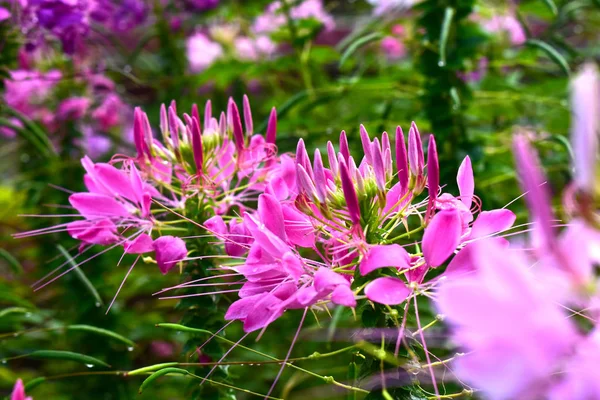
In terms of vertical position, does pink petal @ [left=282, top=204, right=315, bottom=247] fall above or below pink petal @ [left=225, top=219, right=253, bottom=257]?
above

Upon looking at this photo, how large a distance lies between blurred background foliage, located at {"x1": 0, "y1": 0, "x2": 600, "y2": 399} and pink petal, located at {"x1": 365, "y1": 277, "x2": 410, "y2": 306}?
26cm

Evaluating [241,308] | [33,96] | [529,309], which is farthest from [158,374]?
[33,96]

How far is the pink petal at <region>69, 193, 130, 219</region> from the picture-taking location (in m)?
0.57

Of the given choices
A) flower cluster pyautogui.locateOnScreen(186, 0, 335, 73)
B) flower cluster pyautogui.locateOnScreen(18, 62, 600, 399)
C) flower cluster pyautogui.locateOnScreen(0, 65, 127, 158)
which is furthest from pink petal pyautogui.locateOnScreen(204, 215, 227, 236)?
flower cluster pyautogui.locateOnScreen(186, 0, 335, 73)

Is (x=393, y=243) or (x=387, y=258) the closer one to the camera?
(x=387, y=258)

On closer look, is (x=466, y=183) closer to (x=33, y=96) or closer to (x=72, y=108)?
(x=72, y=108)

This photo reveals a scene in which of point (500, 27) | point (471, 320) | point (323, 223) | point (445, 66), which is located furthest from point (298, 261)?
point (500, 27)

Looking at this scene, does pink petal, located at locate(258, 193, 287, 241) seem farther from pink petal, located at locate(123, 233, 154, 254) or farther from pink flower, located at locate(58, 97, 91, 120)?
pink flower, located at locate(58, 97, 91, 120)

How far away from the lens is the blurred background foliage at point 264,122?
89 cm

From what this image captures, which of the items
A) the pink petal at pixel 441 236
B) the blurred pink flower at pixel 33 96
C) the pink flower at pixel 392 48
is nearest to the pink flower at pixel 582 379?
the pink petal at pixel 441 236

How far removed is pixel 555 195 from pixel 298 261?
984 millimetres

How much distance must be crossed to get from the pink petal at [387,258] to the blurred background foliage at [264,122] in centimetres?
25

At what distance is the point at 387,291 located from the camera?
404 millimetres

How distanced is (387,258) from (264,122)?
516 mm
